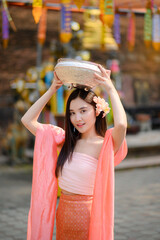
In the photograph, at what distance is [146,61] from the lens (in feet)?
40.6

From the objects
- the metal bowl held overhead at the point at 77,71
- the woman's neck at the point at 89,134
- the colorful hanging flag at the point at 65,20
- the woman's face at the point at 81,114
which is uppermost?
the colorful hanging flag at the point at 65,20

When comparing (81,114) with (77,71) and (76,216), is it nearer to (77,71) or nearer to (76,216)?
(77,71)

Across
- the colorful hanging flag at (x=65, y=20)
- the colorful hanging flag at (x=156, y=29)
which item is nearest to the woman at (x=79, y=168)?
the colorful hanging flag at (x=65, y=20)

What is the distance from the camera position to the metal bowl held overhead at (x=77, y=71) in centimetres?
246

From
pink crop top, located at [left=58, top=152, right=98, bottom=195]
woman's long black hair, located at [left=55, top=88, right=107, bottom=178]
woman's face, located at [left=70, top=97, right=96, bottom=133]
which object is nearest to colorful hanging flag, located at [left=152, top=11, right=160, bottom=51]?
woman's long black hair, located at [left=55, top=88, right=107, bottom=178]

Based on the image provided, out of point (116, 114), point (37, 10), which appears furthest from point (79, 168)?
point (37, 10)

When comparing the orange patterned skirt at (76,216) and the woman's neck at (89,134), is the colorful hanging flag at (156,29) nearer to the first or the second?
the woman's neck at (89,134)

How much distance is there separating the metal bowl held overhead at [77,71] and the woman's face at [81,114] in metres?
0.13

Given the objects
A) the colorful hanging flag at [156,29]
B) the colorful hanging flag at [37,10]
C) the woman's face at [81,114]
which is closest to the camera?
the woman's face at [81,114]

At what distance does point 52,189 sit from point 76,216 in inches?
9.1

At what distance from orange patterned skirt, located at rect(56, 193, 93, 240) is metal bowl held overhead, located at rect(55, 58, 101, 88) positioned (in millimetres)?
693

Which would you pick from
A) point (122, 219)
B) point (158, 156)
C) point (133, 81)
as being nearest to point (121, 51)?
point (133, 81)

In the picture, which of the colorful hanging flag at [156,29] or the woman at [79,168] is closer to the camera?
the woman at [79,168]

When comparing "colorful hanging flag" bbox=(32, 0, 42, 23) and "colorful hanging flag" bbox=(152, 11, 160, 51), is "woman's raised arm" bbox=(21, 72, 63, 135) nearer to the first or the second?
"colorful hanging flag" bbox=(32, 0, 42, 23)
